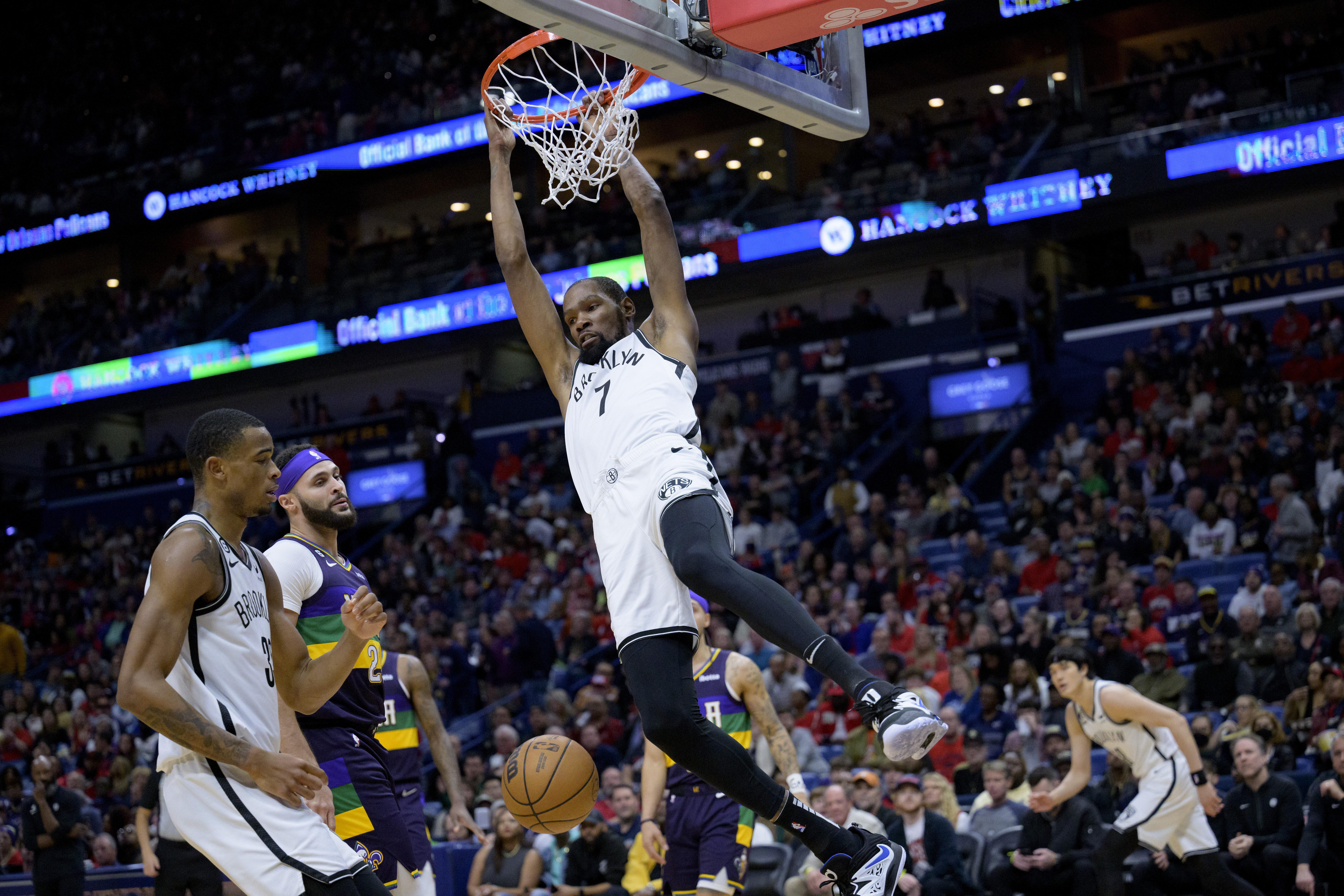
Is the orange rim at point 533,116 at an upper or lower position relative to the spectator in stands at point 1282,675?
upper

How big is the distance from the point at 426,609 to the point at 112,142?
60.1 ft

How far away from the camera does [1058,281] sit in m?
23.8

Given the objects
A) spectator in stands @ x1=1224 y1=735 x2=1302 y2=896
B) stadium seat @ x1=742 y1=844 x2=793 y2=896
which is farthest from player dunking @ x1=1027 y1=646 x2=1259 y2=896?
stadium seat @ x1=742 y1=844 x2=793 y2=896

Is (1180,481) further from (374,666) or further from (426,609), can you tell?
(374,666)

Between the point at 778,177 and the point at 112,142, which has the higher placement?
the point at 112,142

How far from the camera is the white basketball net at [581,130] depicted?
610 cm

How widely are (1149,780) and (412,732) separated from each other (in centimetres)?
462

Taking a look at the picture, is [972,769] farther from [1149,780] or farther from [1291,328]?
[1291,328]

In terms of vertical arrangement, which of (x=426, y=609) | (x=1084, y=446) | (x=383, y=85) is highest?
(x=383, y=85)

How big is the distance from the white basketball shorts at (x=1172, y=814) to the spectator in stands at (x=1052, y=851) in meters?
0.85

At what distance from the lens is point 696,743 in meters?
4.84

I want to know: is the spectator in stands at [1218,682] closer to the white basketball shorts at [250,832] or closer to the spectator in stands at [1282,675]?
the spectator in stands at [1282,675]

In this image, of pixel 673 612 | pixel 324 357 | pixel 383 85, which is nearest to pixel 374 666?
pixel 673 612

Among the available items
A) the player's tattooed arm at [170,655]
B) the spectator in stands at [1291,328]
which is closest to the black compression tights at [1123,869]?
the player's tattooed arm at [170,655]
